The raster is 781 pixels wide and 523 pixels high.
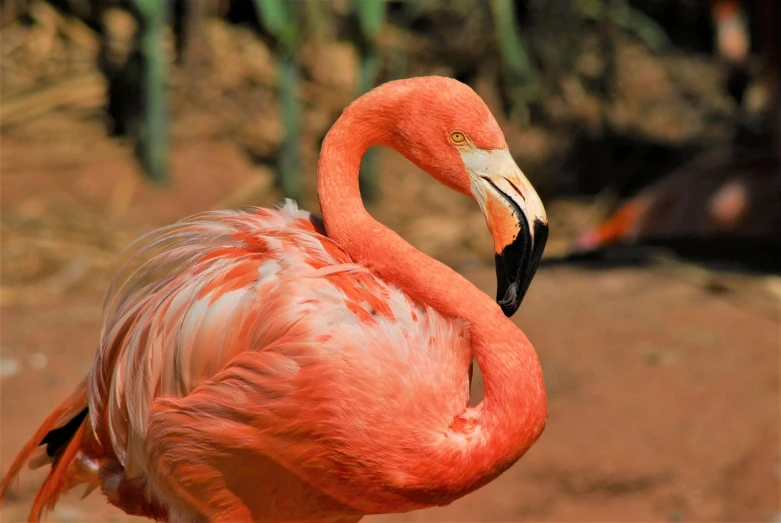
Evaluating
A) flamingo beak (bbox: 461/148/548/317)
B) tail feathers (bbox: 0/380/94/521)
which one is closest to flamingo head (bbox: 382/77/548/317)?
flamingo beak (bbox: 461/148/548/317)

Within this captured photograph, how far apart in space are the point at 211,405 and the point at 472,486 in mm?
569

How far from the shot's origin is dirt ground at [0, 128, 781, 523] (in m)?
3.58

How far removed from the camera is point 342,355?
1.95 meters

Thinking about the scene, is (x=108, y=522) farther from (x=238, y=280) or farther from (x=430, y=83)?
(x=430, y=83)

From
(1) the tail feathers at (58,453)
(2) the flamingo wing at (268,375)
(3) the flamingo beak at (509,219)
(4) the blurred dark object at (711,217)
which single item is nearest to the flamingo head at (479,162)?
(3) the flamingo beak at (509,219)

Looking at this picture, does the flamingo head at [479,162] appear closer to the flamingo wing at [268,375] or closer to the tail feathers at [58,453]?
the flamingo wing at [268,375]

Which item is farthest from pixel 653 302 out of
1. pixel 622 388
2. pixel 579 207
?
pixel 579 207

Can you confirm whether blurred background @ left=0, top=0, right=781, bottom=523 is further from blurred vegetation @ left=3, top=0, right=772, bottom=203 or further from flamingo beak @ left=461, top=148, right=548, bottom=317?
flamingo beak @ left=461, top=148, right=548, bottom=317

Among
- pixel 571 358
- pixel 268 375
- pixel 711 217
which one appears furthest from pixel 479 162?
pixel 711 217

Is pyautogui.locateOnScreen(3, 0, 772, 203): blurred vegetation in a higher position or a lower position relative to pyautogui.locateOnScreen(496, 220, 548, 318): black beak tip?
lower

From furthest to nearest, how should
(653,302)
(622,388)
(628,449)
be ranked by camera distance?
(653,302) → (622,388) → (628,449)

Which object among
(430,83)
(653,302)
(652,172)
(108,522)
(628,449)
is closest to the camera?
(430,83)

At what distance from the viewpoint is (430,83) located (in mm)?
Answer: 2115

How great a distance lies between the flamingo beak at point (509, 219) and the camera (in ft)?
6.46
